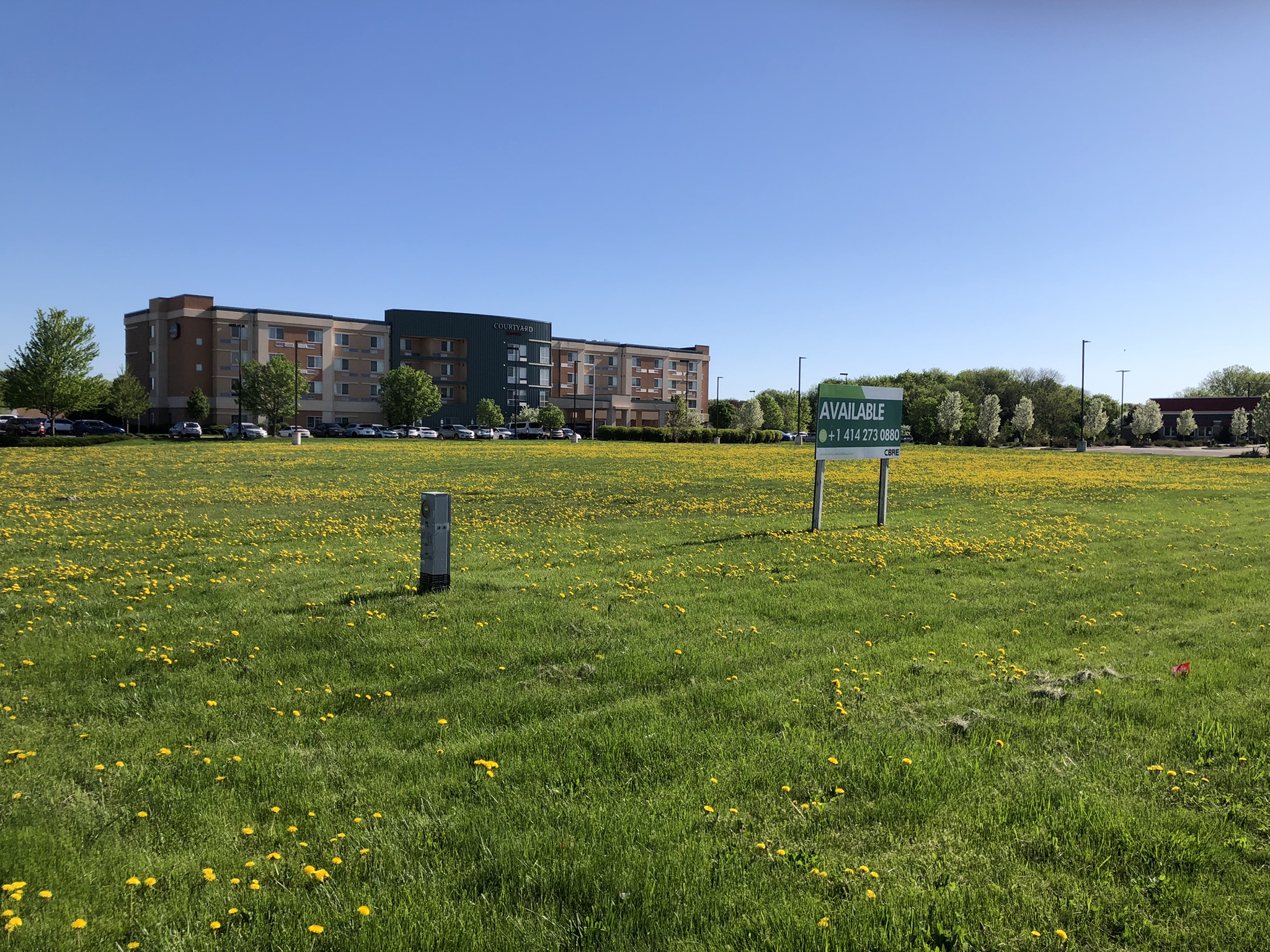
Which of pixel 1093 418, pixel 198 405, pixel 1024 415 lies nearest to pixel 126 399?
pixel 198 405

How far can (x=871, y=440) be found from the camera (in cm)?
1683

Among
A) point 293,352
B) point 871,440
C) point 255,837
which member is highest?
point 293,352

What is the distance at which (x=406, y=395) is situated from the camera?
82.1m

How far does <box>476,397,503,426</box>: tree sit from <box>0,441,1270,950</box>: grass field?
8365cm

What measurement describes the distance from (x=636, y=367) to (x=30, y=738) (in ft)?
394

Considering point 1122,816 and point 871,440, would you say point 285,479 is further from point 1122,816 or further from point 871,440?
point 1122,816

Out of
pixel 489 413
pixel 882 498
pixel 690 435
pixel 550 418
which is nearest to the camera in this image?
pixel 882 498

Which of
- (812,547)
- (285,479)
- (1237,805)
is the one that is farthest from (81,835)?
(285,479)

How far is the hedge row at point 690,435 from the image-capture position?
8050 centimetres

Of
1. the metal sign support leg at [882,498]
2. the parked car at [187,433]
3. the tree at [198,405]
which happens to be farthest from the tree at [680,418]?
the metal sign support leg at [882,498]

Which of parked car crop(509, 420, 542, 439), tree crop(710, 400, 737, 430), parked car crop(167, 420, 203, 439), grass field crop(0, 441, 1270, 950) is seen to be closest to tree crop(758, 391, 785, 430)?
tree crop(710, 400, 737, 430)

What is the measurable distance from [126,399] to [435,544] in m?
80.8

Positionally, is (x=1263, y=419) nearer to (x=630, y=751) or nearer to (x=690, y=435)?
(x=690, y=435)

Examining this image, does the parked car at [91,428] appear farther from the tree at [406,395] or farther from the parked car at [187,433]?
the tree at [406,395]
